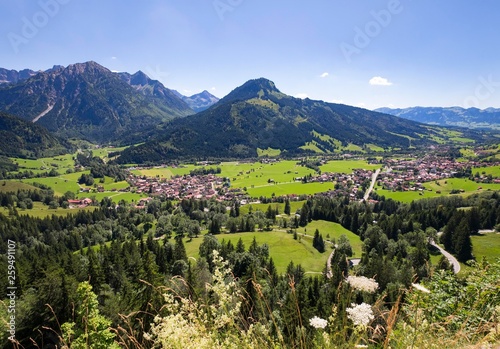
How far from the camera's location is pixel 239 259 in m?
62.0

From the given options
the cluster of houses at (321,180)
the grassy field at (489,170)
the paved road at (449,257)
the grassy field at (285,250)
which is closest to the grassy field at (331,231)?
the grassy field at (285,250)

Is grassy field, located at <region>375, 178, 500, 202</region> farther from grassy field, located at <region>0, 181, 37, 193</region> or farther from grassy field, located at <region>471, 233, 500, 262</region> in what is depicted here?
grassy field, located at <region>0, 181, 37, 193</region>

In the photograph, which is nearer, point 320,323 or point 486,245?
point 320,323

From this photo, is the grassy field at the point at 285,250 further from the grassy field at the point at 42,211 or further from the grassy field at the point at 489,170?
the grassy field at the point at 489,170

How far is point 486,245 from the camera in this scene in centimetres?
8212

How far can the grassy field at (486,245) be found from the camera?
7789cm

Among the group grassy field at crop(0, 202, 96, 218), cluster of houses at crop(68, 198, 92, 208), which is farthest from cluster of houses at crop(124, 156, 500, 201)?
grassy field at crop(0, 202, 96, 218)

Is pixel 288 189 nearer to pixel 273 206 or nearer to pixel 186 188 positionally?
pixel 273 206

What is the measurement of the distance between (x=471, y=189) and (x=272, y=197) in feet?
340

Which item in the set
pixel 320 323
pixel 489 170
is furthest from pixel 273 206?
pixel 489 170

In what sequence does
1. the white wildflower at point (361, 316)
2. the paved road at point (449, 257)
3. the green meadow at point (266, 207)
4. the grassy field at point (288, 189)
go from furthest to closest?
the grassy field at point (288, 189)
the green meadow at point (266, 207)
the paved road at point (449, 257)
the white wildflower at point (361, 316)

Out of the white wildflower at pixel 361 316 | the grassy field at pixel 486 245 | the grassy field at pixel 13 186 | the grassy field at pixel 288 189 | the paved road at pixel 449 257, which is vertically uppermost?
the white wildflower at pixel 361 316

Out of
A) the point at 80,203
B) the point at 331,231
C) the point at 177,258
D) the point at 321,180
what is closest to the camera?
the point at 177,258

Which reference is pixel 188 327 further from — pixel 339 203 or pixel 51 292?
pixel 339 203
